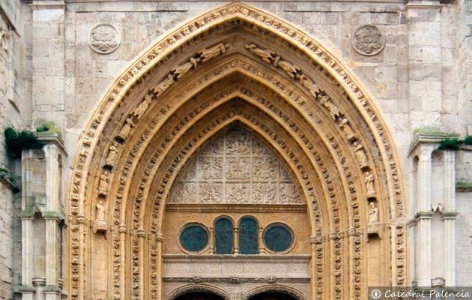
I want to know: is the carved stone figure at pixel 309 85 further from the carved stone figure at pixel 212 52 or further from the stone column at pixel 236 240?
the stone column at pixel 236 240

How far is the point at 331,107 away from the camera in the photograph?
1775 cm

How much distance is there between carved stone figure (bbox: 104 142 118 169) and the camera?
17.4 metres

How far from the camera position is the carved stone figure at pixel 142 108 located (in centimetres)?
1761

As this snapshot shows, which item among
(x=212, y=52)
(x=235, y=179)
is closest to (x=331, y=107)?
(x=212, y=52)

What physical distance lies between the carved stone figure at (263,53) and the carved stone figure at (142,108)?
2029mm

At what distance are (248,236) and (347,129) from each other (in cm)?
302

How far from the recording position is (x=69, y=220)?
54.9 feet

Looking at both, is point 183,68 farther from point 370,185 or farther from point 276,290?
point 276,290

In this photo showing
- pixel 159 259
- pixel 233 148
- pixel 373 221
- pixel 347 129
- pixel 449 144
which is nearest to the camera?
pixel 449 144

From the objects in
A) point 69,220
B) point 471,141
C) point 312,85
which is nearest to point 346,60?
point 312,85

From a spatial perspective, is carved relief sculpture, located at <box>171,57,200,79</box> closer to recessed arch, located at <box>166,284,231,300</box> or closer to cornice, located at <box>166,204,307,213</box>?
cornice, located at <box>166,204,307,213</box>

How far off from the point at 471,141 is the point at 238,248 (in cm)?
498

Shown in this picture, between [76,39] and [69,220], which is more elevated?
[76,39]

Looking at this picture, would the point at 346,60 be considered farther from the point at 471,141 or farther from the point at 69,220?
the point at 69,220
